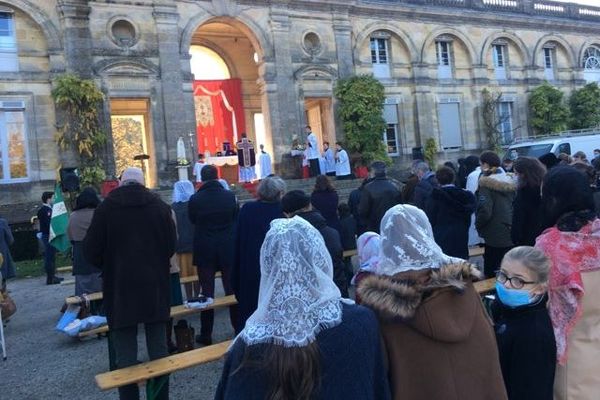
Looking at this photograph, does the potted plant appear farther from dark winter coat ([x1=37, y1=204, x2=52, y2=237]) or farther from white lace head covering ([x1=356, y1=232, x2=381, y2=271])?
white lace head covering ([x1=356, y1=232, x2=381, y2=271])

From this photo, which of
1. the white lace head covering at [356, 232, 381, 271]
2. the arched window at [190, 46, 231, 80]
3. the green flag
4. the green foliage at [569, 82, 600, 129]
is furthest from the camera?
the green foliage at [569, 82, 600, 129]

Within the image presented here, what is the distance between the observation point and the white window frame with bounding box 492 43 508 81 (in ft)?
85.9

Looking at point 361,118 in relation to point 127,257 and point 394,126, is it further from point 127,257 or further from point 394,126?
point 127,257

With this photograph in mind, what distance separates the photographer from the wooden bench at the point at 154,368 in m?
3.74

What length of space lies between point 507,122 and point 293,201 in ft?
79.5

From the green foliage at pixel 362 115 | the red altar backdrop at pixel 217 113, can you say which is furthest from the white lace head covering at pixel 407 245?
the red altar backdrop at pixel 217 113

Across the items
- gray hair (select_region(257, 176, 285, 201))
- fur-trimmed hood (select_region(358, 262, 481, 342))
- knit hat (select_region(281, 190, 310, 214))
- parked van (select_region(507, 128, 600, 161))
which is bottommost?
fur-trimmed hood (select_region(358, 262, 481, 342))

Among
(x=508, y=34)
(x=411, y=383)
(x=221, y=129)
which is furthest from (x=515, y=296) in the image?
(x=508, y=34)

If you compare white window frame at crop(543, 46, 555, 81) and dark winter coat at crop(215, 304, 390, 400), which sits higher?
white window frame at crop(543, 46, 555, 81)

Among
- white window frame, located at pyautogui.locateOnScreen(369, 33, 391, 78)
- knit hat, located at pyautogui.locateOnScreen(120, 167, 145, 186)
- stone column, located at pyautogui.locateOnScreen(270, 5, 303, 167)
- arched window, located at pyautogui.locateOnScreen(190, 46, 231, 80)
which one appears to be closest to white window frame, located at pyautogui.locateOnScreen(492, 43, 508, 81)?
white window frame, located at pyautogui.locateOnScreen(369, 33, 391, 78)

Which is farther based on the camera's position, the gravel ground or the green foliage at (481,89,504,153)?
the green foliage at (481,89,504,153)

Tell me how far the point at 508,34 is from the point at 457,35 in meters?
3.32

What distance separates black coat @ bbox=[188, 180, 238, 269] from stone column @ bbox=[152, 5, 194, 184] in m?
12.3

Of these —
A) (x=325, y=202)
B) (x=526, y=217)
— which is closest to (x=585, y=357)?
(x=526, y=217)
